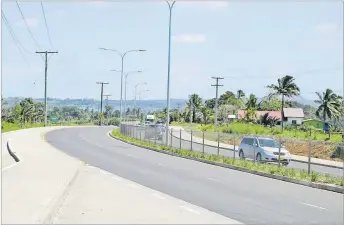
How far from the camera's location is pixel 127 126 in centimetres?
6025

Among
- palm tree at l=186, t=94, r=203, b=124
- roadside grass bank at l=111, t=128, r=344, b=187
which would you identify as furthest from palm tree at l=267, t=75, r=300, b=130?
roadside grass bank at l=111, t=128, r=344, b=187

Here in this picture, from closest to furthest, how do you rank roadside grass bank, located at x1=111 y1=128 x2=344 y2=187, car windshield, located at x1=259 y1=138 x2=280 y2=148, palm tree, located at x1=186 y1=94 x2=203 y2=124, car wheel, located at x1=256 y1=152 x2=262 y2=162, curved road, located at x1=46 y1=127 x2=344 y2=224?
curved road, located at x1=46 y1=127 x2=344 y2=224 < roadside grass bank, located at x1=111 y1=128 x2=344 y2=187 < car wheel, located at x1=256 y1=152 x2=262 y2=162 < car windshield, located at x1=259 y1=138 x2=280 y2=148 < palm tree, located at x1=186 y1=94 x2=203 y2=124

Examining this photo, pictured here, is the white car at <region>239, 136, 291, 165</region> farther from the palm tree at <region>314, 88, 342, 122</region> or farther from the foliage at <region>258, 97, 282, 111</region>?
the foliage at <region>258, 97, 282, 111</region>

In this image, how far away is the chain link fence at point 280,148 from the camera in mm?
26959

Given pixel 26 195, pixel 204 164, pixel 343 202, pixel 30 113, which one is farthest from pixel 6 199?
pixel 30 113

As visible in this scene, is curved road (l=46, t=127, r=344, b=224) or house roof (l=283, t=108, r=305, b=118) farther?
house roof (l=283, t=108, r=305, b=118)

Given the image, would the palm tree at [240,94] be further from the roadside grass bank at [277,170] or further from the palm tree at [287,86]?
the roadside grass bank at [277,170]

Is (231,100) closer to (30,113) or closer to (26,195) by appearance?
(30,113)

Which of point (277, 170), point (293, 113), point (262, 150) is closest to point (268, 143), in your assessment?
point (262, 150)

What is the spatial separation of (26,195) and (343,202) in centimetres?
842

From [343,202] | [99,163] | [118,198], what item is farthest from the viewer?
[99,163]

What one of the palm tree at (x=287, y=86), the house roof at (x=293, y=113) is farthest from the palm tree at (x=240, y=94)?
the palm tree at (x=287, y=86)

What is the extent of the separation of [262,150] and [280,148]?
2.94 meters

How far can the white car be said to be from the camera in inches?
1143
